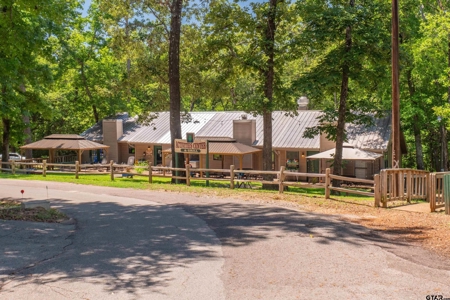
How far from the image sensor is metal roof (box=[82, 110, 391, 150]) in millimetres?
30844

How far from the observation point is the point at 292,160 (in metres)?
32.5

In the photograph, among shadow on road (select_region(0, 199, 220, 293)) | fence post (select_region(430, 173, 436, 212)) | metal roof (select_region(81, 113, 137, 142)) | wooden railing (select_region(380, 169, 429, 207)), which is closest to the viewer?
shadow on road (select_region(0, 199, 220, 293))

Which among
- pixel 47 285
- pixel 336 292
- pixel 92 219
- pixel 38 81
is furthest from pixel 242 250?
pixel 38 81

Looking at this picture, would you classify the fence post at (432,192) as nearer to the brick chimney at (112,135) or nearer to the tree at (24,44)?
the tree at (24,44)

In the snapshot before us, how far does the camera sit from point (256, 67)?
73.9ft

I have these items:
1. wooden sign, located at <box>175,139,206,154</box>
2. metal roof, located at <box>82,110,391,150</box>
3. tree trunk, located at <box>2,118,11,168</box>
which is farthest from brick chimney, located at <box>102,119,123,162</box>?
wooden sign, located at <box>175,139,206,154</box>

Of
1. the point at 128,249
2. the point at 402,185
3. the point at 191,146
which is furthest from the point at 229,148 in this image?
the point at 128,249

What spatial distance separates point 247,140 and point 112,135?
13.0m

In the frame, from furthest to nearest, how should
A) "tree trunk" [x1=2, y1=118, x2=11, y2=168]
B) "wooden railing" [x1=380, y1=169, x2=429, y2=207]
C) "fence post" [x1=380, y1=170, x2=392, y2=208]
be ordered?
"tree trunk" [x1=2, y1=118, x2=11, y2=168] < "wooden railing" [x1=380, y1=169, x2=429, y2=207] < "fence post" [x1=380, y1=170, x2=392, y2=208]

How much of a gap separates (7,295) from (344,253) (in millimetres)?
6027

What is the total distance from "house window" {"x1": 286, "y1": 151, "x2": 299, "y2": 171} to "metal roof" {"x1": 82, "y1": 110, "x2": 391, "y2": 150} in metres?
0.99

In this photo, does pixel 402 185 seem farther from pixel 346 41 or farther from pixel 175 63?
pixel 175 63

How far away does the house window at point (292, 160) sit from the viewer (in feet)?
106

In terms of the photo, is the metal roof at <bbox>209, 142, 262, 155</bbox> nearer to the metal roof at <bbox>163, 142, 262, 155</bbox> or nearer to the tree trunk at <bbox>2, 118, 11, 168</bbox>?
the metal roof at <bbox>163, 142, 262, 155</bbox>
